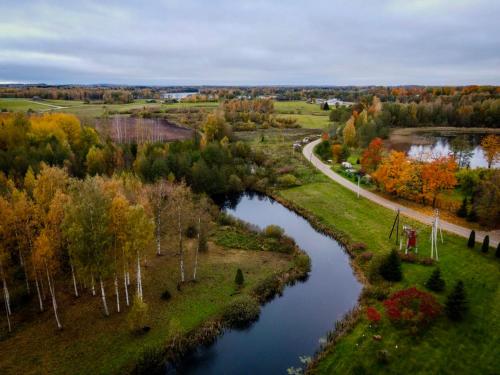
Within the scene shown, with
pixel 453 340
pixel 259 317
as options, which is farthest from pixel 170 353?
pixel 453 340

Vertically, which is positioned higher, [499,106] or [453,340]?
[499,106]

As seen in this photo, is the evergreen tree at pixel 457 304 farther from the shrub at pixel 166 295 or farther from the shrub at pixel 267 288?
the shrub at pixel 166 295

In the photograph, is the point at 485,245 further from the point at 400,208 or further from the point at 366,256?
the point at 400,208

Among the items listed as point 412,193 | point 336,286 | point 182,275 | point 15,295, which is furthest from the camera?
point 412,193

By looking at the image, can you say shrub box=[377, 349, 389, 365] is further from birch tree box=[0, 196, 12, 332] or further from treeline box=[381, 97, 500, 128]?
treeline box=[381, 97, 500, 128]

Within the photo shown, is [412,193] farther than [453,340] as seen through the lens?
Yes

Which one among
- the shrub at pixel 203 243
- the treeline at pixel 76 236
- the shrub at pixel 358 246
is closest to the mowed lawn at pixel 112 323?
the treeline at pixel 76 236

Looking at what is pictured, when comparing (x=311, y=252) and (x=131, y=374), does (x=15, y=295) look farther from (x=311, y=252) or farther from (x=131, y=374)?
(x=311, y=252)
